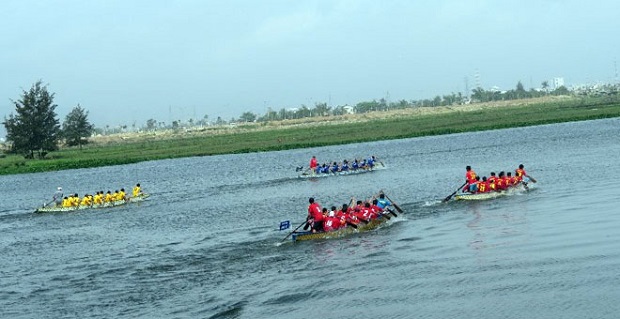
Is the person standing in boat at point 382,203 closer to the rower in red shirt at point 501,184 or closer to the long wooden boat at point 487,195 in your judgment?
the long wooden boat at point 487,195

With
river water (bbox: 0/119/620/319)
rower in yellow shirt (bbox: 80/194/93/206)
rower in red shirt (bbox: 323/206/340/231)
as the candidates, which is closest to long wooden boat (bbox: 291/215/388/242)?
rower in red shirt (bbox: 323/206/340/231)

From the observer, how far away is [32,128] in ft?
387

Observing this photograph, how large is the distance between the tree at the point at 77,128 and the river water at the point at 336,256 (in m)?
84.7

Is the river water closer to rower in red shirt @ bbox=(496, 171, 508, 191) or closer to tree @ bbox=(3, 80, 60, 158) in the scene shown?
rower in red shirt @ bbox=(496, 171, 508, 191)

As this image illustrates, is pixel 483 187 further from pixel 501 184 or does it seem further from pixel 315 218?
pixel 315 218

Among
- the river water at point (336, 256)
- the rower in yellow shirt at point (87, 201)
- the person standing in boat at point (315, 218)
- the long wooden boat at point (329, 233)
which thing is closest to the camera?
the river water at point (336, 256)

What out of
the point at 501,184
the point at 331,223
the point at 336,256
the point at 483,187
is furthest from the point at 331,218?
the point at 501,184

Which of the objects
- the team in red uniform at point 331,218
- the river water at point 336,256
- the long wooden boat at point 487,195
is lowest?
the river water at point 336,256

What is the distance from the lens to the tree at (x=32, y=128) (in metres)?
118

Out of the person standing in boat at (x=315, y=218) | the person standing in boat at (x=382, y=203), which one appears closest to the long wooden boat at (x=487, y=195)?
the person standing in boat at (x=382, y=203)

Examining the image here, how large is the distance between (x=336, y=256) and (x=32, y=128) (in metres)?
98.2

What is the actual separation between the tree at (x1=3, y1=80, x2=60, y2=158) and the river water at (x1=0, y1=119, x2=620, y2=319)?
66263 mm

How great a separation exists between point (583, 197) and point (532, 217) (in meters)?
5.50

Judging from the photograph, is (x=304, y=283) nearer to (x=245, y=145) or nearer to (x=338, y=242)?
(x=338, y=242)
